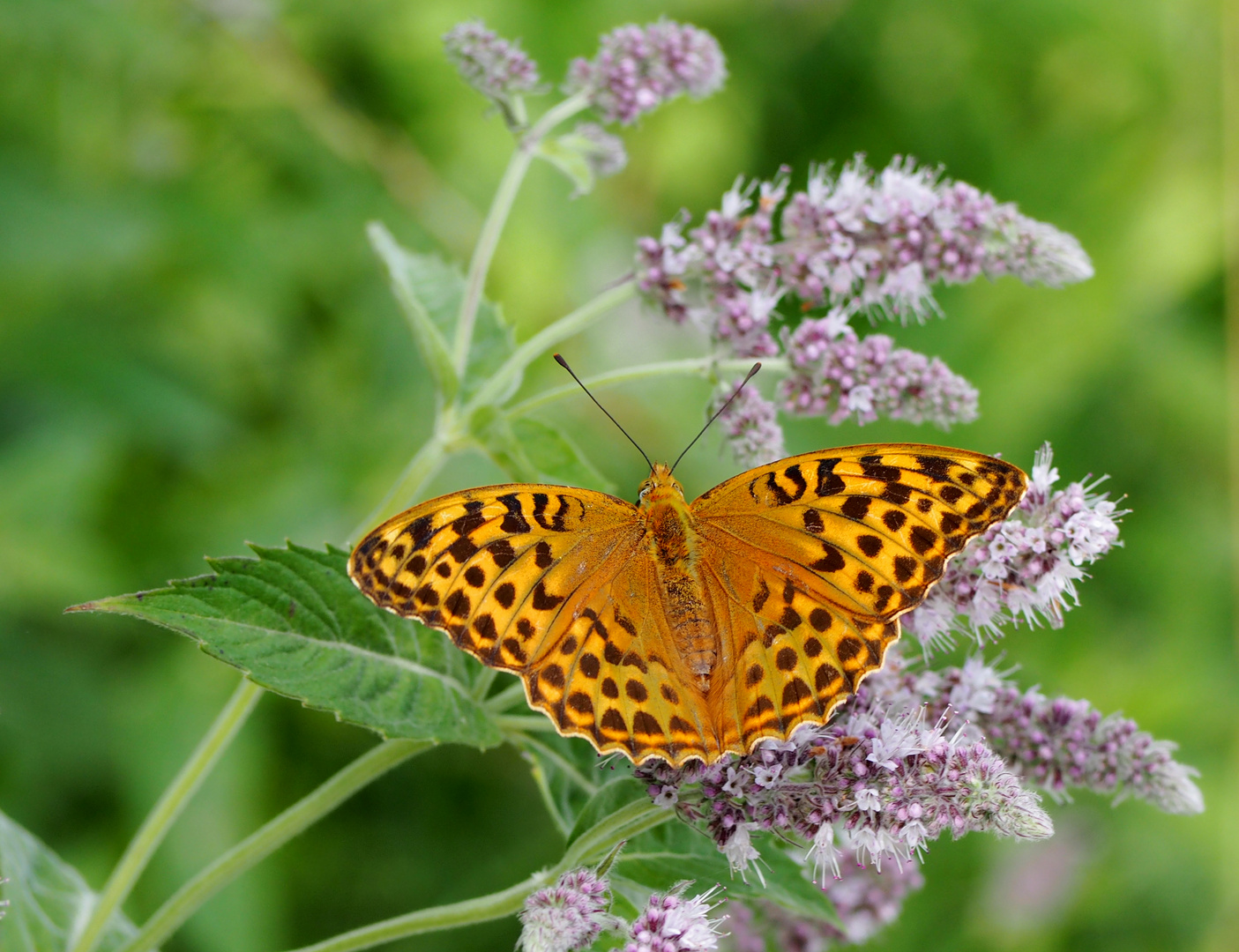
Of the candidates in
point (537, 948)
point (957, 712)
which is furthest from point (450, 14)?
point (537, 948)

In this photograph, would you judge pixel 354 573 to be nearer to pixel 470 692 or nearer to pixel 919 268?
pixel 470 692

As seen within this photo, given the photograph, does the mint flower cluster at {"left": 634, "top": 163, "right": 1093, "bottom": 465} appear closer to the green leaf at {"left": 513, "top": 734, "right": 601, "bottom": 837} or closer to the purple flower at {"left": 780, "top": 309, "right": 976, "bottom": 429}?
the purple flower at {"left": 780, "top": 309, "right": 976, "bottom": 429}

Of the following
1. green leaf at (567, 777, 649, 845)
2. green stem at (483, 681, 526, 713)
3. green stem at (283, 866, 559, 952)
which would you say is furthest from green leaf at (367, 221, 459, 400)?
green stem at (283, 866, 559, 952)

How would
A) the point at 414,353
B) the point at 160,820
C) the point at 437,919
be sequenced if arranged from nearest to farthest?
the point at 437,919 < the point at 160,820 < the point at 414,353

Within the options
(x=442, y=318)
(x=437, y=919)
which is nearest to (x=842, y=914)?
(x=437, y=919)

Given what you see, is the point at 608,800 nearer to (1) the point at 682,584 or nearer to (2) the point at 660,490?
(1) the point at 682,584

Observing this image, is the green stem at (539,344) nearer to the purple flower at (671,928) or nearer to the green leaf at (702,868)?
the green leaf at (702,868)

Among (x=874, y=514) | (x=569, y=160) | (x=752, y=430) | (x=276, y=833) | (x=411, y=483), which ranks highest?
(x=569, y=160)
